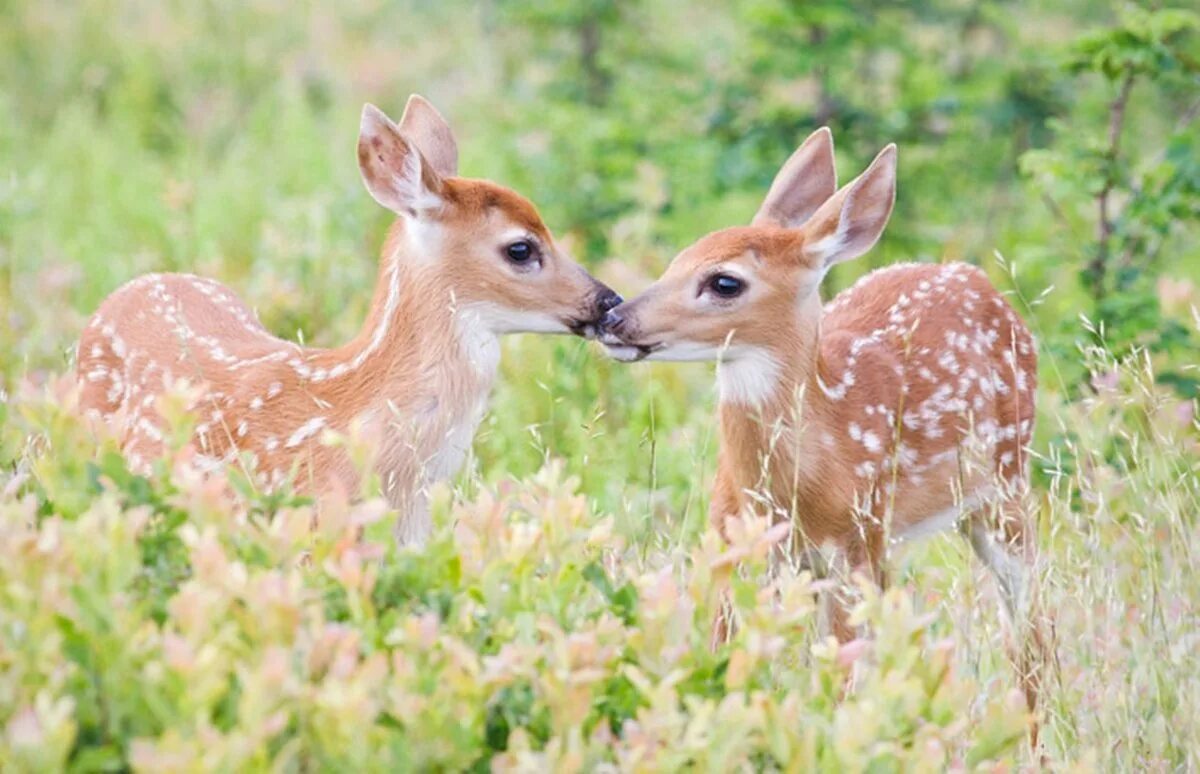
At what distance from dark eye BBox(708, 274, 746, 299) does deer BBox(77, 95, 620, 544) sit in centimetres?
31

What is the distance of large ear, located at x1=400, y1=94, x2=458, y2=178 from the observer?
558cm

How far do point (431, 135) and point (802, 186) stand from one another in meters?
1.21

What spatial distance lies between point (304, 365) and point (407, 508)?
23.5 inches

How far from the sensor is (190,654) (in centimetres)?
258

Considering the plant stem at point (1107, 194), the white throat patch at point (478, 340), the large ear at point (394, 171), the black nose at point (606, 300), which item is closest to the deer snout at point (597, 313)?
the black nose at point (606, 300)

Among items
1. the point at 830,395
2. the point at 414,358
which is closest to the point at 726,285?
the point at 830,395

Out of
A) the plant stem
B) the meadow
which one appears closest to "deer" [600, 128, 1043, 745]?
the meadow

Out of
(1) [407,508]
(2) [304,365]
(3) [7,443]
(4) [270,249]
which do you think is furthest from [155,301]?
(4) [270,249]

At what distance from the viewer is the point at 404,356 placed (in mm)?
4883

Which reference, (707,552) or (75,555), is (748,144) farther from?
(75,555)

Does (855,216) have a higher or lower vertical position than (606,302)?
higher

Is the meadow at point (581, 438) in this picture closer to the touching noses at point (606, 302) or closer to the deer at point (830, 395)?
the deer at point (830, 395)

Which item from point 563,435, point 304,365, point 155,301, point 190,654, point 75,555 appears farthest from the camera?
point 563,435

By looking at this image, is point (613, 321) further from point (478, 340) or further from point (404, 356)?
point (404, 356)
